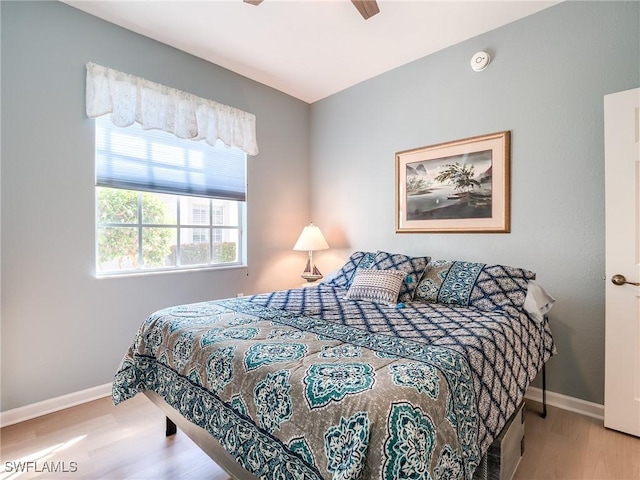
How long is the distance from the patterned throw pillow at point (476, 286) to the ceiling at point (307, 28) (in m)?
1.81

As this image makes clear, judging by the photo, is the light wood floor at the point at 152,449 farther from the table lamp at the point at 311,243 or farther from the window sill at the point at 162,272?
the table lamp at the point at 311,243

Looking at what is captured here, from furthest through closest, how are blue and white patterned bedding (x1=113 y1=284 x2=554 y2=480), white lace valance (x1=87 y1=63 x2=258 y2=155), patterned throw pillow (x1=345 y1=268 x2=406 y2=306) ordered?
white lace valance (x1=87 y1=63 x2=258 y2=155) < patterned throw pillow (x1=345 y1=268 x2=406 y2=306) < blue and white patterned bedding (x1=113 y1=284 x2=554 y2=480)

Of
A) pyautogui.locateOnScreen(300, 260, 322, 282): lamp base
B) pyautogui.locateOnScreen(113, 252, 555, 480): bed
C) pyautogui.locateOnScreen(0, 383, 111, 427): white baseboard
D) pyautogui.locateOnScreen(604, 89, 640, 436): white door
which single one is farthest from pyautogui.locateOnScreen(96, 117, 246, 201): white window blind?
pyautogui.locateOnScreen(604, 89, 640, 436): white door

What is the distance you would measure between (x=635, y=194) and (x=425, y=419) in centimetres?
192

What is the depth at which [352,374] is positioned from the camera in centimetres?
104

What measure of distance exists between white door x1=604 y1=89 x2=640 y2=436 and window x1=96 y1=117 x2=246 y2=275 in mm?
Answer: 2851

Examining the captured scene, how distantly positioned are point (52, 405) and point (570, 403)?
353 centimetres

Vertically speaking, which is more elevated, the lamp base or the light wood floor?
the lamp base

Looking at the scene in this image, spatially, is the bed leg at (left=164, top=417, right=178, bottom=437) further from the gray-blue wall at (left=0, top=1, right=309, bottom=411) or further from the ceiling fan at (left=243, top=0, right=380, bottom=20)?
the ceiling fan at (left=243, top=0, right=380, bottom=20)

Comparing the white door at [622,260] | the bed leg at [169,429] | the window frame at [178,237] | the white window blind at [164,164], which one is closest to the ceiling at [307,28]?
the white window blind at [164,164]

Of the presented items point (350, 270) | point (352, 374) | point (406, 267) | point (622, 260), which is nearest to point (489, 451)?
point (352, 374)

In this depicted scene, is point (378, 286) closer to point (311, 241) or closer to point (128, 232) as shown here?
point (311, 241)

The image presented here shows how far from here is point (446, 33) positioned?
2553mm

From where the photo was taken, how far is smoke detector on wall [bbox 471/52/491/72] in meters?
2.52
